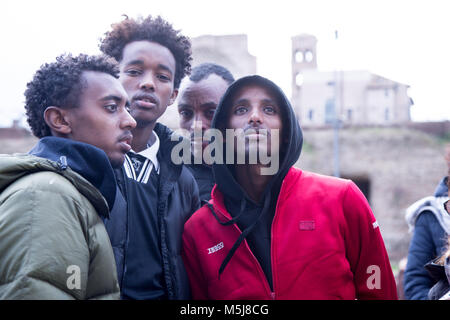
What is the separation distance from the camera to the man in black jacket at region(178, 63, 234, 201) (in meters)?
3.62

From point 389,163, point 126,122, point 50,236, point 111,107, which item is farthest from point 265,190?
point 389,163

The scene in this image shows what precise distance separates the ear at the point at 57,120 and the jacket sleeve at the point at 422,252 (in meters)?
2.68

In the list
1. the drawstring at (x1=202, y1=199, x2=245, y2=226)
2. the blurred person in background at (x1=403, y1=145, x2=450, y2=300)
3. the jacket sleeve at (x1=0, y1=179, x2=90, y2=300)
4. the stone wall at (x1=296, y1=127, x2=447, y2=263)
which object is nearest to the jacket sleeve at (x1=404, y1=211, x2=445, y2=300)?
the blurred person in background at (x1=403, y1=145, x2=450, y2=300)

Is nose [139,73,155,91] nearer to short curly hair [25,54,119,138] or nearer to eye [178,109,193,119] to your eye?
short curly hair [25,54,119,138]

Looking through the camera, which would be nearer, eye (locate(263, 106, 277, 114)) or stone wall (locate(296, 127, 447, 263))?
eye (locate(263, 106, 277, 114))

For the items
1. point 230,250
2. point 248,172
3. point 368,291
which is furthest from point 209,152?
point 368,291

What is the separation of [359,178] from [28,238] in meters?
19.6

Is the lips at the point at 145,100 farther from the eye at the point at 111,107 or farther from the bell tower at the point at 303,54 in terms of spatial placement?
the bell tower at the point at 303,54

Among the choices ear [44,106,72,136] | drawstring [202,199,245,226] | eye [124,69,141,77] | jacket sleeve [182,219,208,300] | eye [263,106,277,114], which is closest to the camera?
ear [44,106,72,136]

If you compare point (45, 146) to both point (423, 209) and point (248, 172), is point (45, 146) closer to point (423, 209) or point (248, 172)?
point (248, 172)

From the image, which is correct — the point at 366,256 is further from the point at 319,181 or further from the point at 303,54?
the point at 303,54

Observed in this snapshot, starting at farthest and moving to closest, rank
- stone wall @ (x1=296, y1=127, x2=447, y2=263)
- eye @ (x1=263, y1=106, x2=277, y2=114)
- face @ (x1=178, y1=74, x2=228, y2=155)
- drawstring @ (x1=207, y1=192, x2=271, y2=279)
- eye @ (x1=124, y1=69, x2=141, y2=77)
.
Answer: stone wall @ (x1=296, y1=127, x2=447, y2=263)
face @ (x1=178, y1=74, x2=228, y2=155)
eye @ (x1=124, y1=69, x2=141, y2=77)
eye @ (x1=263, y1=106, x2=277, y2=114)
drawstring @ (x1=207, y1=192, x2=271, y2=279)

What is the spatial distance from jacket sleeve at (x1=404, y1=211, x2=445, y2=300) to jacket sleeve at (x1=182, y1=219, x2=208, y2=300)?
1.67 meters

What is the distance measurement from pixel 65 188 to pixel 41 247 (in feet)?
0.89
